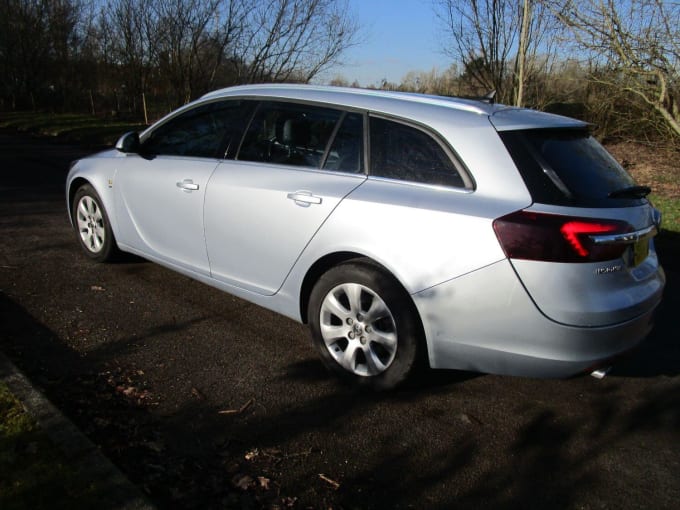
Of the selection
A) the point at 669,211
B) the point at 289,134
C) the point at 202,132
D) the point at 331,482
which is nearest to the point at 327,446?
the point at 331,482

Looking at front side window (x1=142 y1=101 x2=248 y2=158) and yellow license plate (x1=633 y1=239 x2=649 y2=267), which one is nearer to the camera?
yellow license plate (x1=633 y1=239 x2=649 y2=267)

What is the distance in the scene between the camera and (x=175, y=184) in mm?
4469

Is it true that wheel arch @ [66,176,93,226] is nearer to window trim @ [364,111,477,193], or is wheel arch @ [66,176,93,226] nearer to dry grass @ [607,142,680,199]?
window trim @ [364,111,477,193]

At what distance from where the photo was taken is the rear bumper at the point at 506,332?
2.86m

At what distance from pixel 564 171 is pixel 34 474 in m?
2.85

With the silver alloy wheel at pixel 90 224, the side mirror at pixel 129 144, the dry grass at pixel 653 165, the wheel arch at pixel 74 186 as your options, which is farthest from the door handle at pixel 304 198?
the dry grass at pixel 653 165

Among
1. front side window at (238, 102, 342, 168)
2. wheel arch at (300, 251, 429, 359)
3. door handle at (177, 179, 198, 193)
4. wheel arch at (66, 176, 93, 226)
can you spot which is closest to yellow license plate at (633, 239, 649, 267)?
wheel arch at (300, 251, 429, 359)

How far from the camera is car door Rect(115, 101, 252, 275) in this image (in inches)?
171

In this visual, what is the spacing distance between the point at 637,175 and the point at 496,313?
10.0 m

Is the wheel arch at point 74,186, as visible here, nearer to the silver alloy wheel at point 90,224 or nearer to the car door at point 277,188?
the silver alloy wheel at point 90,224

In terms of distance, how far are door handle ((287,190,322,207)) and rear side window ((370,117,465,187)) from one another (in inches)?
15.0

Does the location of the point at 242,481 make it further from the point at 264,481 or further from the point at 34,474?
the point at 34,474

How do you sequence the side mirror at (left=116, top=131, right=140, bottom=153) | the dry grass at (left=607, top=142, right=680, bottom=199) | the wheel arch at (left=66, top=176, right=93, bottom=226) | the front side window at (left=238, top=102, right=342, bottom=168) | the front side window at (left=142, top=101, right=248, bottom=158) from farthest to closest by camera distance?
the dry grass at (left=607, top=142, right=680, bottom=199)
the wheel arch at (left=66, top=176, right=93, bottom=226)
the side mirror at (left=116, top=131, right=140, bottom=153)
the front side window at (left=142, top=101, right=248, bottom=158)
the front side window at (left=238, top=102, right=342, bottom=168)

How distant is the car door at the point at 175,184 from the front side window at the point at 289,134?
250mm
